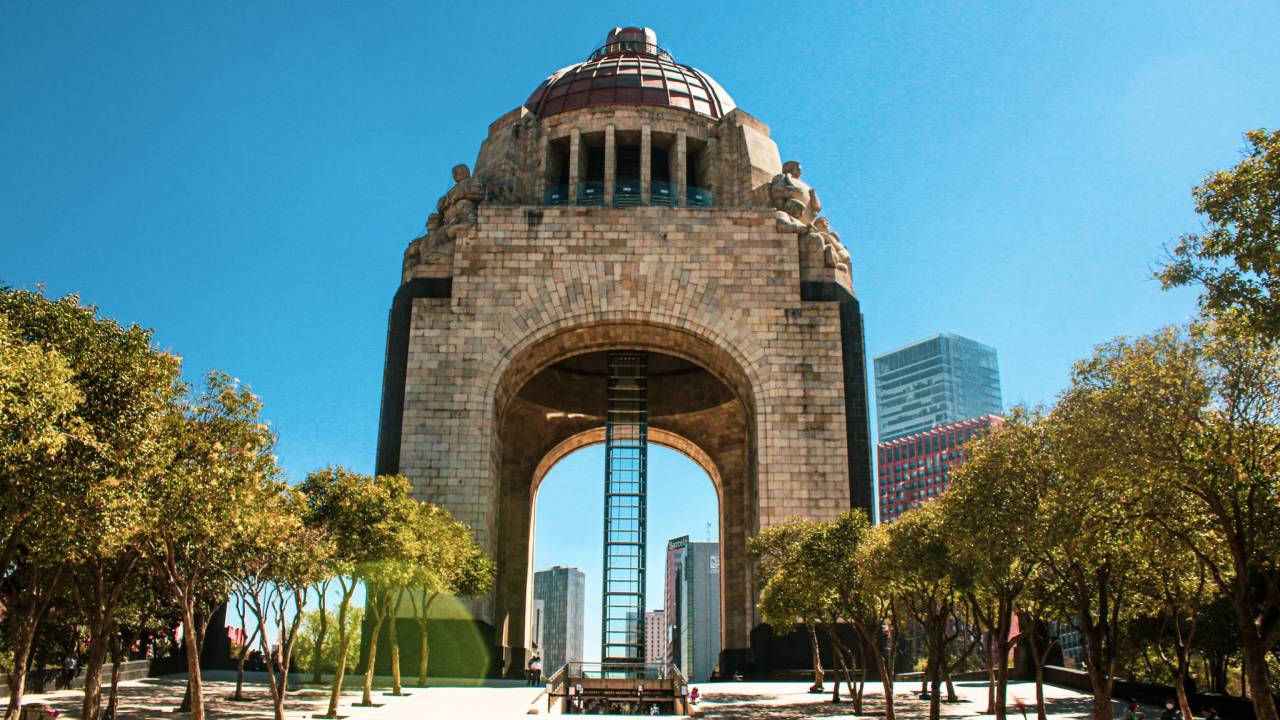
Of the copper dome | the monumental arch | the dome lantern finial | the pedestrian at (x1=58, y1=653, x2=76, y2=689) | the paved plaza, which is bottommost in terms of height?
the paved plaza

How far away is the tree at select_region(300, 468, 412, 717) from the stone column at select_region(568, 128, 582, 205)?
19.5 metres

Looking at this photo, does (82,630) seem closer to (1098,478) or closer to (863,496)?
(863,496)

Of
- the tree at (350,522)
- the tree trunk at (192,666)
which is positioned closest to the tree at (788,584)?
the tree at (350,522)

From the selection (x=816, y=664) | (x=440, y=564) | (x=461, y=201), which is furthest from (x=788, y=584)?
(x=461, y=201)

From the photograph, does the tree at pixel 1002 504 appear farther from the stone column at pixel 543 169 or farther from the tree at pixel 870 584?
the stone column at pixel 543 169

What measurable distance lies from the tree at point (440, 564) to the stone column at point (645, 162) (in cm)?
1563

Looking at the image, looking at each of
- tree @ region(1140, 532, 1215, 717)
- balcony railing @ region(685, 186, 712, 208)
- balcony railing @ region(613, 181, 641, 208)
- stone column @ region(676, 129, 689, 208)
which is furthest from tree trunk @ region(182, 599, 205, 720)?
balcony railing @ region(685, 186, 712, 208)

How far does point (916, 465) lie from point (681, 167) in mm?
112644

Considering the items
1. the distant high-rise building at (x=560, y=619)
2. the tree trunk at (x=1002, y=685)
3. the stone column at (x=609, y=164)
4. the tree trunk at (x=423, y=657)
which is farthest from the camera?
the distant high-rise building at (x=560, y=619)

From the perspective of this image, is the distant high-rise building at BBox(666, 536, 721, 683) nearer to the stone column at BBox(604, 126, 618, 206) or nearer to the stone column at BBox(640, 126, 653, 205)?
the stone column at BBox(640, 126, 653, 205)

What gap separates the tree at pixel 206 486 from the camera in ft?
52.9

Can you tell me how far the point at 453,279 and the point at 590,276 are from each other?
5.24 metres

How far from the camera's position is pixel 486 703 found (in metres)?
26.5

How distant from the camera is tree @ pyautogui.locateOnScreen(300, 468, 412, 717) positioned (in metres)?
23.4
